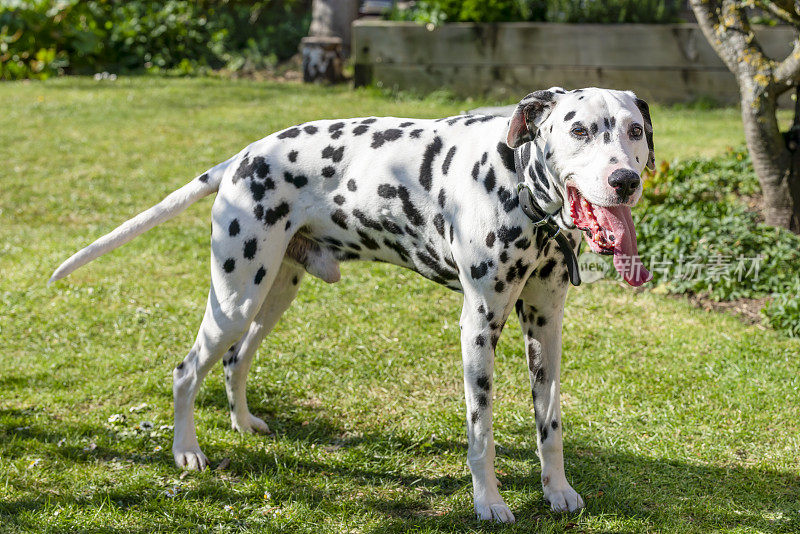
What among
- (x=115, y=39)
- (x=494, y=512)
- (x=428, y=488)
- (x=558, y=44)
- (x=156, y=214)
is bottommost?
(x=428, y=488)

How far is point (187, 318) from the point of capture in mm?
5770

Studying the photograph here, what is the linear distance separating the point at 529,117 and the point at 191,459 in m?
2.28

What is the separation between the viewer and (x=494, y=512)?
3.62 m

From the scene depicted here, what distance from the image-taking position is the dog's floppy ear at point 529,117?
318 centimetres

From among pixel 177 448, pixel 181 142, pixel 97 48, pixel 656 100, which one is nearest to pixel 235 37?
pixel 97 48

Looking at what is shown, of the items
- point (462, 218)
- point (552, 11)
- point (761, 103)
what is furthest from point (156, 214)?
point (552, 11)

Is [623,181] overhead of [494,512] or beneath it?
overhead

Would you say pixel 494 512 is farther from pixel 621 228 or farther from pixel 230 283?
pixel 230 283

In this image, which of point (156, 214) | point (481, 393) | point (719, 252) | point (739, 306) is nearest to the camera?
point (481, 393)

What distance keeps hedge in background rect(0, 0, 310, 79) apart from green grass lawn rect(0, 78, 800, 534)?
6219mm

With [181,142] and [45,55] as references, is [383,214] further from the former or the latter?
[45,55]

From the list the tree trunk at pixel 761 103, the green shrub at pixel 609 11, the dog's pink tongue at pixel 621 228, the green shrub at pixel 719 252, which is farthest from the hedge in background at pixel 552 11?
the dog's pink tongue at pixel 621 228

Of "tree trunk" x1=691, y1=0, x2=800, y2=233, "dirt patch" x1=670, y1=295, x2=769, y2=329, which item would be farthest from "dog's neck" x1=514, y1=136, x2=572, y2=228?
"tree trunk" x1=691, y1=0, x2=800, y2=233

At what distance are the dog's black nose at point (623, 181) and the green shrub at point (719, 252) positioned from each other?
10.0ft
